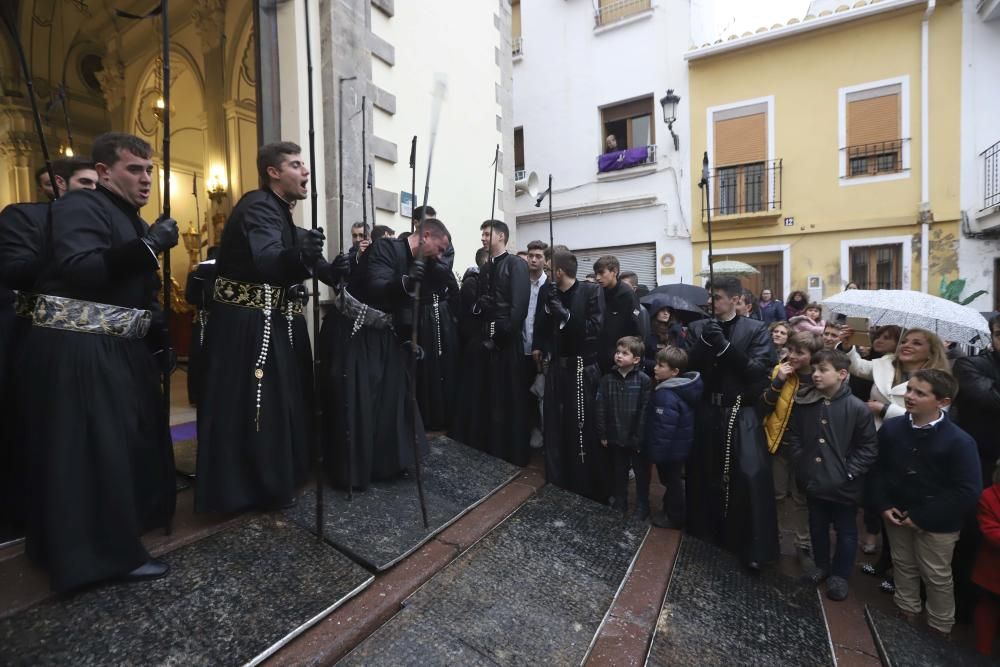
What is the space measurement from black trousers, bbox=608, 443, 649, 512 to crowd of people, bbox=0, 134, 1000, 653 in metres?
0.02

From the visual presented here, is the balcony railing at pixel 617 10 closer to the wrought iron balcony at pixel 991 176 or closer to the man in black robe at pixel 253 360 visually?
the wrought iron balcony at pixel 991 176

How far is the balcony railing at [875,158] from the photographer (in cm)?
1176

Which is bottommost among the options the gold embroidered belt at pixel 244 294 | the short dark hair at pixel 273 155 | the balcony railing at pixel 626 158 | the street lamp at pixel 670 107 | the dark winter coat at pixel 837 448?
the dark winter coat at pixel 837 448

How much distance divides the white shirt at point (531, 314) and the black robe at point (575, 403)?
39 cm

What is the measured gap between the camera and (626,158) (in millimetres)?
14117

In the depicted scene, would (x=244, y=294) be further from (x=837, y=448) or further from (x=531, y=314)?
(x=837, y=448)

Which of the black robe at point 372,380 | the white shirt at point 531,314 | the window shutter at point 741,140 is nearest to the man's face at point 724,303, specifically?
the white shirt at point 531,314

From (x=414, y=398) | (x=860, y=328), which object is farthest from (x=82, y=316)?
(x=860, y=328)

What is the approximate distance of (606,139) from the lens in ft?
48.1

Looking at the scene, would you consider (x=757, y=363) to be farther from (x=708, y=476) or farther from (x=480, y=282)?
(x=480, y=282)

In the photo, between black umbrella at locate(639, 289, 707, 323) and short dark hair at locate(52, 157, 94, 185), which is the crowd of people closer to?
short dark hair at locate(52, 157, 94, 185)

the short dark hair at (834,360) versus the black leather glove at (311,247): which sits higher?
the black leather glove at (311,247)

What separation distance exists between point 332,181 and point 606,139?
11.2 meters

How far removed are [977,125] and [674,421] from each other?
1208 centimetres
